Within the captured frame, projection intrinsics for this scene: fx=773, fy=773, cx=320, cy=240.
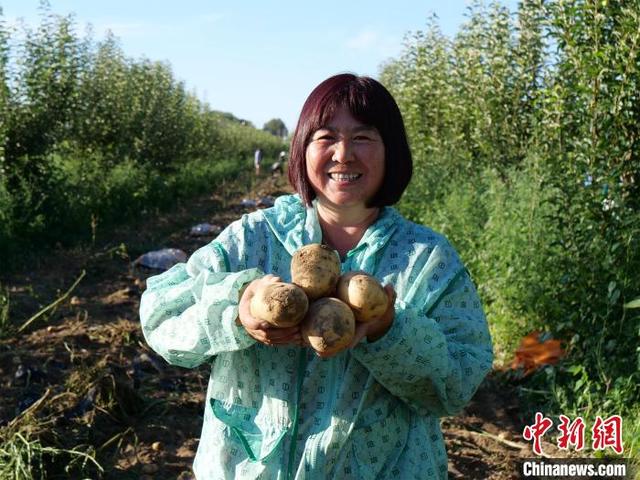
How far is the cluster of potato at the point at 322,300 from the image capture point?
144 centimetres

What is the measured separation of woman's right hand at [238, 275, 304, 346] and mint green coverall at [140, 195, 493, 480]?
32 mm

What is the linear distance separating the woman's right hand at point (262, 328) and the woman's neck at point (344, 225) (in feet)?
1.06

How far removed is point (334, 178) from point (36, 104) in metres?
8.45

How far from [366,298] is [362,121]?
0.46 m

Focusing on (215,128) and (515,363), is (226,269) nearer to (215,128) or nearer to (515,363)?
(515,363)

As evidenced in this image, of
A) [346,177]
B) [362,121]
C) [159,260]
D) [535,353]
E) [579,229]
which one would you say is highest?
[362,121]

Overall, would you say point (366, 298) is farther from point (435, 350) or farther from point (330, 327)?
point (435, 350)

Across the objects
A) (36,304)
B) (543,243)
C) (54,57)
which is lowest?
(36,304)

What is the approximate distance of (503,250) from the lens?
4.95 meters

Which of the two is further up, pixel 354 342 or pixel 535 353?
pixel 354 342

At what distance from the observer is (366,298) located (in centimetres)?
149

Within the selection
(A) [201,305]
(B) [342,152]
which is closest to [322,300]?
(A) [201,305]

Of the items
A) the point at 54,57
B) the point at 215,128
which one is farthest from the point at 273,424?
the point at 215,128

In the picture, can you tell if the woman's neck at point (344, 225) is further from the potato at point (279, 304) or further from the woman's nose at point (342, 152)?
the potato at point (279, 304)
